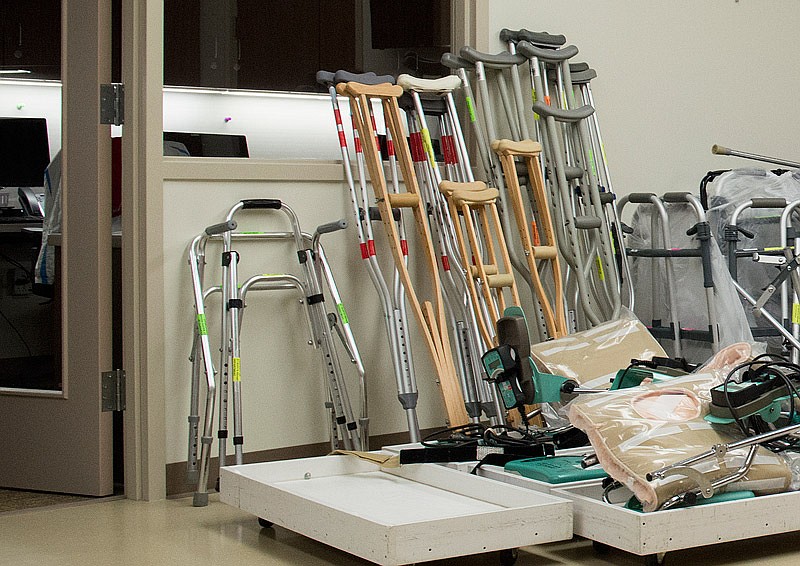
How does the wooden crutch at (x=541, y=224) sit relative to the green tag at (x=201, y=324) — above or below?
above

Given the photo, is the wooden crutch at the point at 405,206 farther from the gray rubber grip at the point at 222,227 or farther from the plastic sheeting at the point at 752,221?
the plastic sheeting at the point at 752,221

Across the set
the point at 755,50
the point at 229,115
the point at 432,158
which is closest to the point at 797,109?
the point at 755,50

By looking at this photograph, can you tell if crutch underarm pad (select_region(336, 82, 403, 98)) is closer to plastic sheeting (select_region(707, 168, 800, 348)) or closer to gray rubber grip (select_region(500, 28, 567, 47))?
gray rubber grip (select_region(500, 28, 567, 47))

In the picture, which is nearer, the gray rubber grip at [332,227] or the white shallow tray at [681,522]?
the white shallow tray at [681,522]

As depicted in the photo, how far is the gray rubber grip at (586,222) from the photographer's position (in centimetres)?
452

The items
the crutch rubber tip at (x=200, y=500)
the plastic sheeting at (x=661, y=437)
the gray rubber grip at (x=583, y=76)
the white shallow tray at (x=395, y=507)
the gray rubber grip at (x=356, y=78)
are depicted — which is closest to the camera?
the white shallow tray at (x=395, y=507)

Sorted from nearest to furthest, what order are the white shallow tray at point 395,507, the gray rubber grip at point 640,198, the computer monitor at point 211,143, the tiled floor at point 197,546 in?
the white shallow tray at point 395,507 < the tiled floor at point 197,546 < the computer monitor at point 211,143 < the gray rubber grip at point 640,198

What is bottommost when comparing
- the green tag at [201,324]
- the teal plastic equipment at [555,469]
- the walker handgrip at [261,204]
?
the teal plastic equipment at [555,469]

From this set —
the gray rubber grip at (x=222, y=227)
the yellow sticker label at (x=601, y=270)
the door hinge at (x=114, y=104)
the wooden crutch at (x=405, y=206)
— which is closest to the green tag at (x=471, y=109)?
the wooden crutch at (x=405, y=206)

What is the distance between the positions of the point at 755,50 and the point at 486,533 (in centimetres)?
347

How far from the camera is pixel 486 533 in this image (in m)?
2.88

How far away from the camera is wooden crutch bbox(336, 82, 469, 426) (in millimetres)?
4172

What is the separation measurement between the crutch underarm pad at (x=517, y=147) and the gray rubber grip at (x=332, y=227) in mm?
734

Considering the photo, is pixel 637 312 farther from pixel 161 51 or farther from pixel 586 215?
A: pixel 161 51
